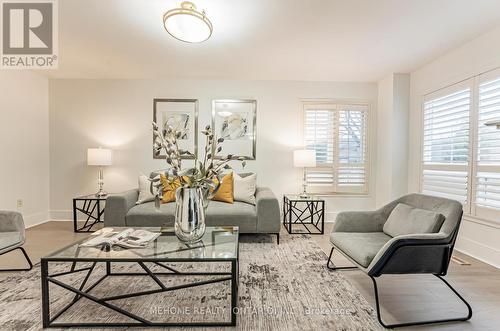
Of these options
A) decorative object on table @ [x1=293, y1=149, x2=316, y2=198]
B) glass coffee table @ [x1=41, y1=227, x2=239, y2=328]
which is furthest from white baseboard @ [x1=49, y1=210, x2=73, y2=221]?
decorative object on table @ [x1=293, y1=149, x2=316, y2=198]

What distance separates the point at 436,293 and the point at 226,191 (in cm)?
244

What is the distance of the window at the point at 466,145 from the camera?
104 inches

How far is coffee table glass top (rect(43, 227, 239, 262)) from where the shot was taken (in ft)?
5.36

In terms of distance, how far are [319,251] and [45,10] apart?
3711mm

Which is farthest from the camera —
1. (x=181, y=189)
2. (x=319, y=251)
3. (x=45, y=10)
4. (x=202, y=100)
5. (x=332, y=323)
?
(x=202, y=100)

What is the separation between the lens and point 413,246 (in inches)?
68.3

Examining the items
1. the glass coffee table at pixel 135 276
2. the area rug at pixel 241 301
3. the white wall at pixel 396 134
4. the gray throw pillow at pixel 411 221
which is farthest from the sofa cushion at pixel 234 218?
the white wall at pixel 396 134

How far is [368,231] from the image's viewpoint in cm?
248

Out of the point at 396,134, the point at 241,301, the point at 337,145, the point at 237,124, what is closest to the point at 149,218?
the point at 241,301

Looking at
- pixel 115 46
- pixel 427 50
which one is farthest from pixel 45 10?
pixel 427 50

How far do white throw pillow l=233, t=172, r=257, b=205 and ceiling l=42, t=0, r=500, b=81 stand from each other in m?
1.63

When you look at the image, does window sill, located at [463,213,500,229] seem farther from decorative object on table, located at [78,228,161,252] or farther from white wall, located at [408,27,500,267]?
decorative object on table, located at [78,228,161,252]

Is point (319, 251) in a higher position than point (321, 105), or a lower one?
lower

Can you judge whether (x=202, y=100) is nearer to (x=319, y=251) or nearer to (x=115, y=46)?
(x=115, y=46)
